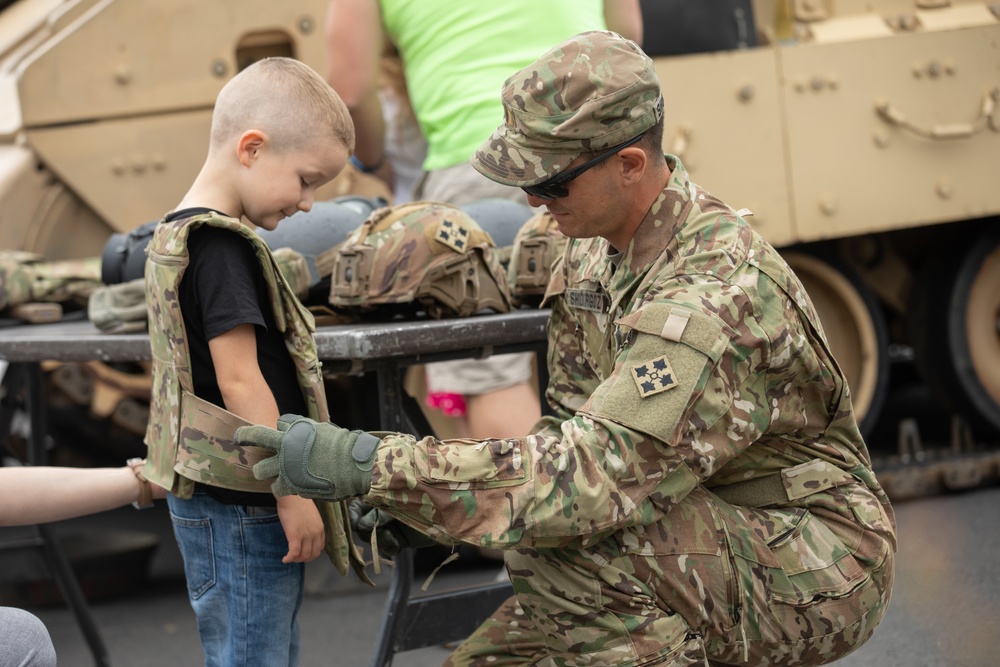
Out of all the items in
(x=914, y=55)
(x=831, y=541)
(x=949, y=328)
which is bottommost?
(x=949, y=328)

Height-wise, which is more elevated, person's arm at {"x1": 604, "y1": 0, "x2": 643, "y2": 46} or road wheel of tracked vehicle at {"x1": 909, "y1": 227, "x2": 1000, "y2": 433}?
person's arm at {"x1": 604, "y1": 0, "x2": 643, "y2": 46}

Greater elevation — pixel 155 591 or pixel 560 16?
pixel 560 16

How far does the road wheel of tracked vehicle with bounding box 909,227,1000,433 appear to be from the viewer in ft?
16.9

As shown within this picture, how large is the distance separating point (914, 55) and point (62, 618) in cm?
366

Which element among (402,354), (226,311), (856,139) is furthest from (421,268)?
(856,139)

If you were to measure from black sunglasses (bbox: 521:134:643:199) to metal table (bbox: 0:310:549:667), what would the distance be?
598 millimetres

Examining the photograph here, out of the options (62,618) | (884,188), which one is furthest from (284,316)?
(884,188)

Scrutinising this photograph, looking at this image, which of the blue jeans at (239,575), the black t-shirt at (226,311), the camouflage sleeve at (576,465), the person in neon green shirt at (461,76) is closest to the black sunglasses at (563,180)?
the camouflage sleeve at (576,465)

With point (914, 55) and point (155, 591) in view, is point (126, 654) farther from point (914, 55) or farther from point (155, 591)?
point (914, 55)

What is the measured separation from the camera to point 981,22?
190 inches

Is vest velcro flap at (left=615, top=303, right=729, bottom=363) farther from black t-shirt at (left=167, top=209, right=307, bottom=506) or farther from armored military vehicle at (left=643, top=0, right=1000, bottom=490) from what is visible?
armored military vehicle at (left=643, top=0, right=1000, bottom=490)

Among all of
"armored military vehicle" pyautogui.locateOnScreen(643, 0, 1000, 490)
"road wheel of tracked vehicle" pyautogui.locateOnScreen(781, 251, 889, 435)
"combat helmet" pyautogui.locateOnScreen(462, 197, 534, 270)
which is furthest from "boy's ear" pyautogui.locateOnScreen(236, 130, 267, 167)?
"road wheel of tracked vehicle" pyautogui.locateOnScreen(781, 251, 889, 435)

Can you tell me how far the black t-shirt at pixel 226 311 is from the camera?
2.04 metres

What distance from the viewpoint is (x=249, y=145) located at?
→ 2.12 metres
